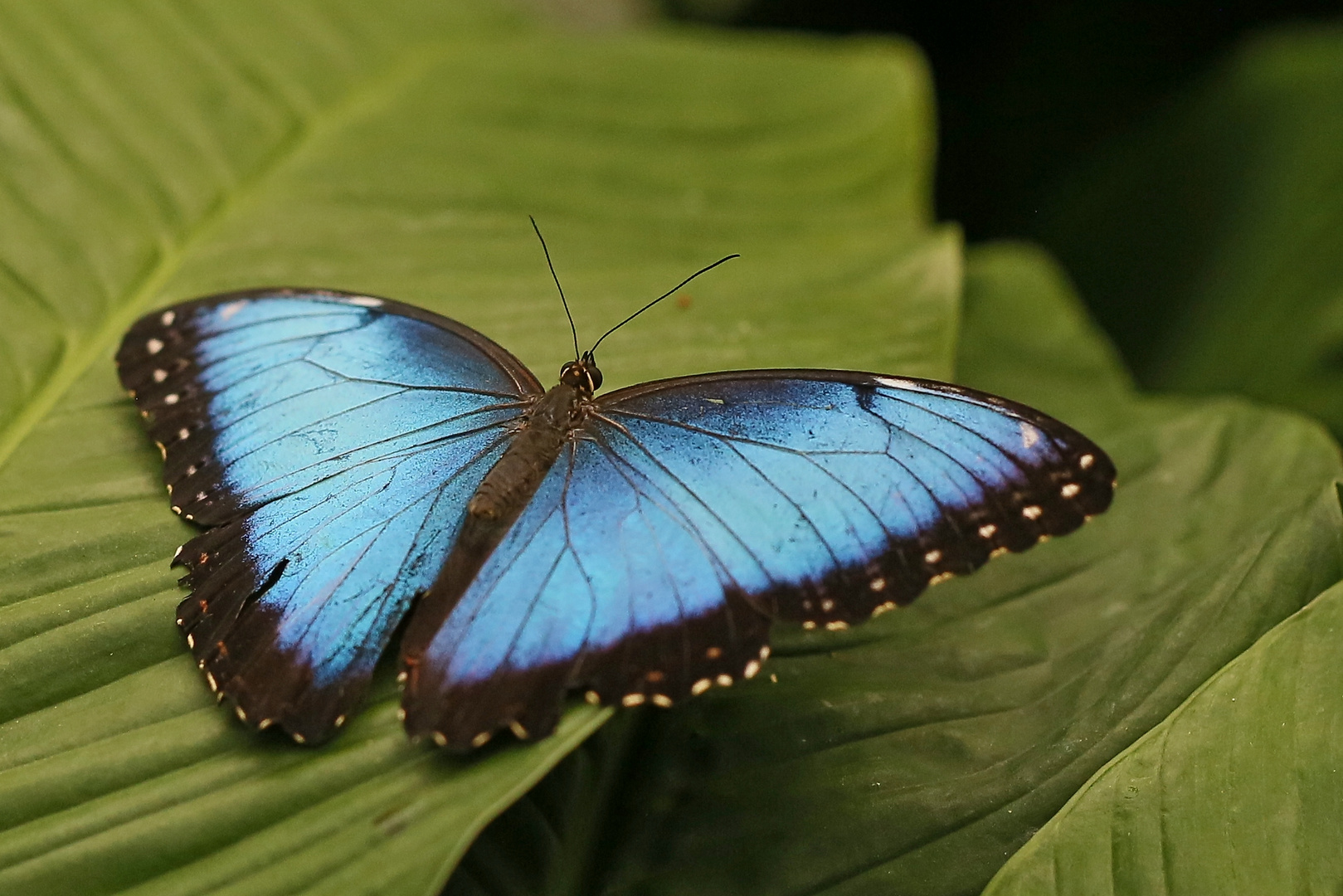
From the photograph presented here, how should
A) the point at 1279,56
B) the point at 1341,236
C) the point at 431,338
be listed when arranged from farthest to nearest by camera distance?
the point at 1279,56 → the point at 1341,236 → the point at 431,338

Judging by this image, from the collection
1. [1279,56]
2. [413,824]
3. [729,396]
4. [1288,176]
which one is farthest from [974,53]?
[413,824]

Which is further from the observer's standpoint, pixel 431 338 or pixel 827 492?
pixel 431 338

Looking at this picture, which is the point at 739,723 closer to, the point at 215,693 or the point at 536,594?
the point at 536,594

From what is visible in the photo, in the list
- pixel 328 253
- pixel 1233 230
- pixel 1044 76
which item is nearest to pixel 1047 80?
pixel 1044 76

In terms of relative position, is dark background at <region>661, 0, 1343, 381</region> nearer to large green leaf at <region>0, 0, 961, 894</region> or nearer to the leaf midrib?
large green leaf at <region>0, 0, 961, 894</region>

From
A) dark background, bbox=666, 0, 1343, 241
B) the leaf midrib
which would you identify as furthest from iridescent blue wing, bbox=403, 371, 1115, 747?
dark background, bbox=666, 0, 1343, 241

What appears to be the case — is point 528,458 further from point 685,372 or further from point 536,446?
point 685,372
